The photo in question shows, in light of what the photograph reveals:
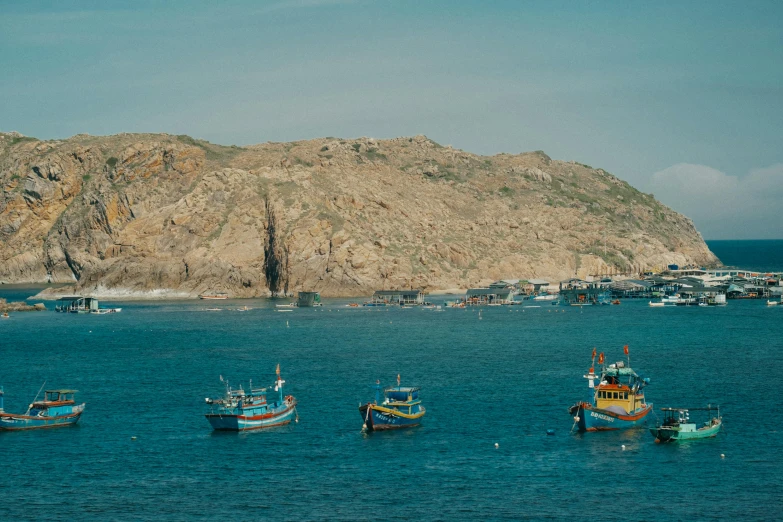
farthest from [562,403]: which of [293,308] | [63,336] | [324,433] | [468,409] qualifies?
[293,308]

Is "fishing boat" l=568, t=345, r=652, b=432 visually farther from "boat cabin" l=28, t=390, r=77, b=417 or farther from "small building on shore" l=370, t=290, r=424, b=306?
"small building on shore" l=370, t=290, r=424, b=306

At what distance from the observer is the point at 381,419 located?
7069 cm

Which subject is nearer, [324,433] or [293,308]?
[324,433]

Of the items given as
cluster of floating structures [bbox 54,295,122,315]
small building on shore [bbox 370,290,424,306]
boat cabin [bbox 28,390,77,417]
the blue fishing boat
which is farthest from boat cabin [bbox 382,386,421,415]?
cluster of floating structures [bbox 54,295,122,315]

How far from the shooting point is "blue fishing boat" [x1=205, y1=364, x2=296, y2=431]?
7156cm

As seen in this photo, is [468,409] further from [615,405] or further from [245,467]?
[245,467]

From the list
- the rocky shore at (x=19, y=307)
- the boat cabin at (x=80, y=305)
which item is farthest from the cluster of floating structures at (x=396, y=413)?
the rocky shore at (x=19, y=307)

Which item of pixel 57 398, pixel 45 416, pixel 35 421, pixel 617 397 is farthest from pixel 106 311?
pixel 617 397

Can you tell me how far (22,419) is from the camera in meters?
73.4

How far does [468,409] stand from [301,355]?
3938 cm

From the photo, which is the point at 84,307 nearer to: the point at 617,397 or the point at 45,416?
the point at 45,416

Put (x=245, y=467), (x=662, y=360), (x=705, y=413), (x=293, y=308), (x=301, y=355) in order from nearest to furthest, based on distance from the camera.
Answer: (x=245, y=467), (x=705, y=413), (x=662, y=360), (x=301, y=355), (x=293, y=308)

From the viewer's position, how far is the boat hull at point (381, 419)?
70.3 metres

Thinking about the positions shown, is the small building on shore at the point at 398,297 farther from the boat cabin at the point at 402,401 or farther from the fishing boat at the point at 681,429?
the fishing boat at the point at 681,429
